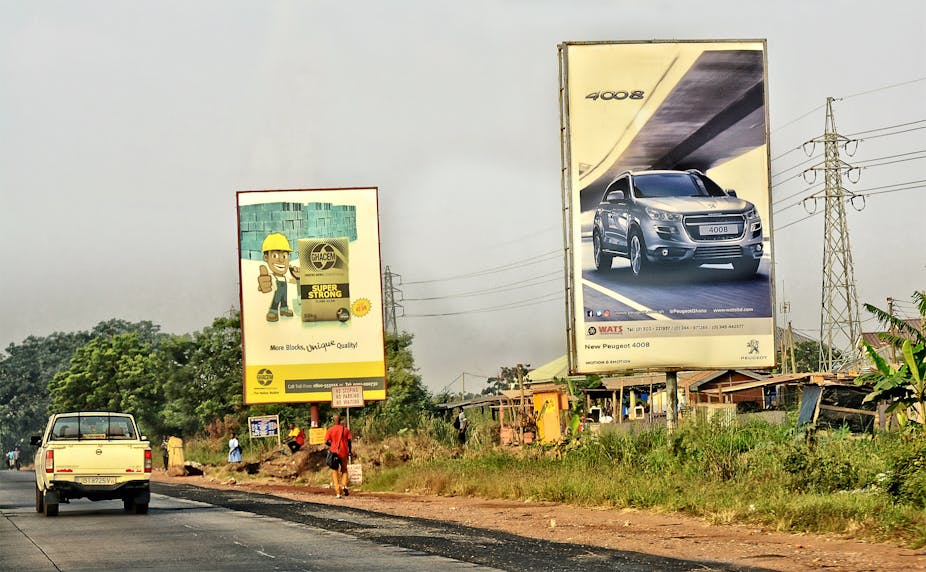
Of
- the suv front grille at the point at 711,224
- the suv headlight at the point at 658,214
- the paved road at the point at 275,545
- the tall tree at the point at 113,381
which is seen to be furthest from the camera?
the tall tree at the point at 113,381

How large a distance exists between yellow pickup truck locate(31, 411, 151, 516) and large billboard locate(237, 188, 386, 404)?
17.7 m

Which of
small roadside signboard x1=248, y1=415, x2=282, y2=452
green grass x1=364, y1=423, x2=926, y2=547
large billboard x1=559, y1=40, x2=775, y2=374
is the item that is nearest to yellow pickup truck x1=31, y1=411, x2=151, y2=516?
green grass x1=364, y1=423, x2=926, y2=547

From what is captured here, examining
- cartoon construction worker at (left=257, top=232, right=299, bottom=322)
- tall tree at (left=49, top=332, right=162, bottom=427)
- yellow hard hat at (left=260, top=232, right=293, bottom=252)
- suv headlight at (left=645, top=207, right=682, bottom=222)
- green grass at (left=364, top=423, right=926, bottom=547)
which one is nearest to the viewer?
green grass at (left=364, top=423, right=926, bottom=547)

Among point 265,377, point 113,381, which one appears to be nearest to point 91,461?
point 265,377

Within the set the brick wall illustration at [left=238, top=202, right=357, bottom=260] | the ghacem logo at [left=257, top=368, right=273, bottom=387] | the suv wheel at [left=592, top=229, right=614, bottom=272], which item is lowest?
the ghacem logo at [left=257, top=368, right=273, bottom=387]

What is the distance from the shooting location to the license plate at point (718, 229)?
30250 millimetres

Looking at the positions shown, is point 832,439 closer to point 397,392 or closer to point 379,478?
point 379,478

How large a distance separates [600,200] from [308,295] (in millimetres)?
16301

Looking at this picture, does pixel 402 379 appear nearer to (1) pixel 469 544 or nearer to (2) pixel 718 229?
(2) pixel 718 229

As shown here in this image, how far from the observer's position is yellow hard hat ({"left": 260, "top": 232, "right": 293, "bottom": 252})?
145 feet

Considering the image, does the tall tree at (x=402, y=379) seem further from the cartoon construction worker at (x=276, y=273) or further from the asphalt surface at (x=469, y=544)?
the asphalt surface at (x=469, y=544)

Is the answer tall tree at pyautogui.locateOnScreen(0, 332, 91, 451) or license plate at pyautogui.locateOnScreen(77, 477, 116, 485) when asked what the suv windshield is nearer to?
license plate at pyautogui.locateOnScreen(77, 477, 116, 485)

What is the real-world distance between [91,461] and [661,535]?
1148 cm

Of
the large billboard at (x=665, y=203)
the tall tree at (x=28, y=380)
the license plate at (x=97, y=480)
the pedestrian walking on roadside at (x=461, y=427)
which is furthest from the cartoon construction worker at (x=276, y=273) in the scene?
the tall tree at (x=28, y=380)
